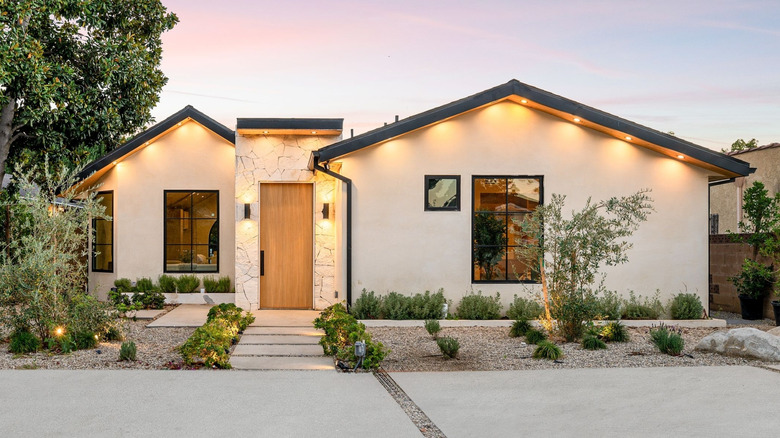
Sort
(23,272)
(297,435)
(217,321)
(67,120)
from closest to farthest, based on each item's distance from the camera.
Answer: (297,435) < (23,272) < (217,321) < (67,120)

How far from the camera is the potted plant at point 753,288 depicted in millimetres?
13156

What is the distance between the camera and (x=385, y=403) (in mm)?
6273

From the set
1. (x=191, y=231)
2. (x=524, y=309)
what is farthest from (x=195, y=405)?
(x=191, y=231)

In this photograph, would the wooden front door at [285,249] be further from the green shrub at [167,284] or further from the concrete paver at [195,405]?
the concrete paver at [195,405]

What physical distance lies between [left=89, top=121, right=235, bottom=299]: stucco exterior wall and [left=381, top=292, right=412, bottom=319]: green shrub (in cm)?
431

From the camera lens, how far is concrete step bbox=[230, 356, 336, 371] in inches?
318

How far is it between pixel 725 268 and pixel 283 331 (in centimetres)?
949

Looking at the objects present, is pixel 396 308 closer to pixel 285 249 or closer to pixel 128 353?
pixel 285 249

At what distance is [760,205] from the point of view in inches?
524

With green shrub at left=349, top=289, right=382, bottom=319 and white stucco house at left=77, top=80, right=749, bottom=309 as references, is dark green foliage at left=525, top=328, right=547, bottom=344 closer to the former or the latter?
white stucco house at left=77, top=80, right=749, bottom=309

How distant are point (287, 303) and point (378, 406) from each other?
23.9 ft

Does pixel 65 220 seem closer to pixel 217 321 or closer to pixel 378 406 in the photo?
pixel 217 321

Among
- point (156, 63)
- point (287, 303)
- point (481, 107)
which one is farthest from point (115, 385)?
point (156, 63)

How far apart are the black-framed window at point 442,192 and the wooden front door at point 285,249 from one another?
8.13ft
